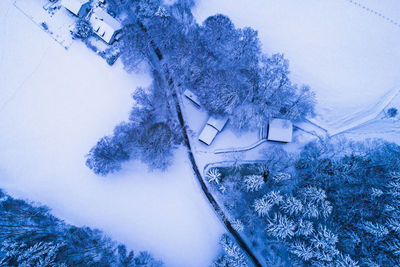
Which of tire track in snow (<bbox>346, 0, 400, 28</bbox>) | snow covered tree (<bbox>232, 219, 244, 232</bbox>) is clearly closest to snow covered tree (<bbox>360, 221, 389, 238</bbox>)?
snow covered tree (<bbox>232, 219, 244, 232</bbox>)

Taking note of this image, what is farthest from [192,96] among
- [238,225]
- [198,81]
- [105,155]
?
[238,225]

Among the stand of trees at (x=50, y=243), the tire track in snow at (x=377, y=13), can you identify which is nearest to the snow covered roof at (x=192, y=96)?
the stand of trees at (x=50, y=243)

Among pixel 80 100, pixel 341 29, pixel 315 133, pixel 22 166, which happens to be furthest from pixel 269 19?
pixel 22 166

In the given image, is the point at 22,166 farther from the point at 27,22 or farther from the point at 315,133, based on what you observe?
the point at 315,133

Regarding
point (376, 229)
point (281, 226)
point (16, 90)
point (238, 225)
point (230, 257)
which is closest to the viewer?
point (376, 229)

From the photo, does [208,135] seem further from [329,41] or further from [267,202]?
[329,41]

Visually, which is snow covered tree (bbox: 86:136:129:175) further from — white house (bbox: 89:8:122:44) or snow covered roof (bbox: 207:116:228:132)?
white house (bbox: 89:8:122:44)
